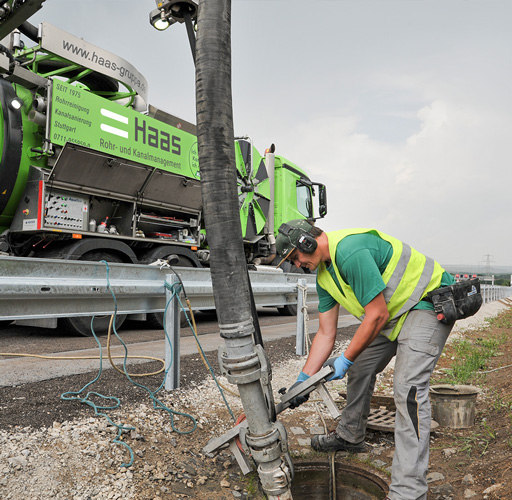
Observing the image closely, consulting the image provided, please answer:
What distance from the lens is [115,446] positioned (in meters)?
2.44

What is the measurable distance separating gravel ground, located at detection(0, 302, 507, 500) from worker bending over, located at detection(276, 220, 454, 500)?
681 mm

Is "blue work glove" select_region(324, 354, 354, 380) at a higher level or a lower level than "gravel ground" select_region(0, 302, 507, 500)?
higher

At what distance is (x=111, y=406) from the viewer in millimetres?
2869

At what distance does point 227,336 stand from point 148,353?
2.91 metres

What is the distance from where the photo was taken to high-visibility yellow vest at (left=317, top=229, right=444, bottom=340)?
2430mm

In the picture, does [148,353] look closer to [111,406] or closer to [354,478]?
[111,406]

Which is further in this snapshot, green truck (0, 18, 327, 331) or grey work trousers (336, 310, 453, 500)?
green truck (0, 18, 327, 331)

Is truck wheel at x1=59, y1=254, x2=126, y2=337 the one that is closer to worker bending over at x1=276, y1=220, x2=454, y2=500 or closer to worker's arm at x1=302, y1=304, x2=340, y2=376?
worker's arm at x1=302, y1=304, x2=340, y2=376

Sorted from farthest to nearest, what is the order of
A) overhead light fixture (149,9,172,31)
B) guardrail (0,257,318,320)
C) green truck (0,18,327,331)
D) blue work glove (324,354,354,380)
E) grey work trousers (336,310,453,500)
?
1. green truck (0,18,327,331)
2. guardrail (0,257,318,320)
3. overhead light fixture (149,9,172,31)
4. blue work glove (324,354,354,380)
5. grey work trousers (336,310,453,500)

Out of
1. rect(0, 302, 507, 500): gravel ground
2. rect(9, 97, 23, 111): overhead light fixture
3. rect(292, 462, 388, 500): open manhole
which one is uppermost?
rect(9, 97, 23, 111): overhead light fixture

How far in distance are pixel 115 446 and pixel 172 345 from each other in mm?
881

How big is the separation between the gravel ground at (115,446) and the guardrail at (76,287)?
1.89 ft

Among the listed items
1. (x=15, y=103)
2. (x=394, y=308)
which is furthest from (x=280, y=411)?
(x=15, y=103)

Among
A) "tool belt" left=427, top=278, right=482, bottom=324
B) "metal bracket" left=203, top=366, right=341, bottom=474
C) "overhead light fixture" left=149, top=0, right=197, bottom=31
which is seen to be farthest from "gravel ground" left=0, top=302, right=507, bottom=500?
"overhead light fixture" left=149, top=0, right=197, bottom=31
